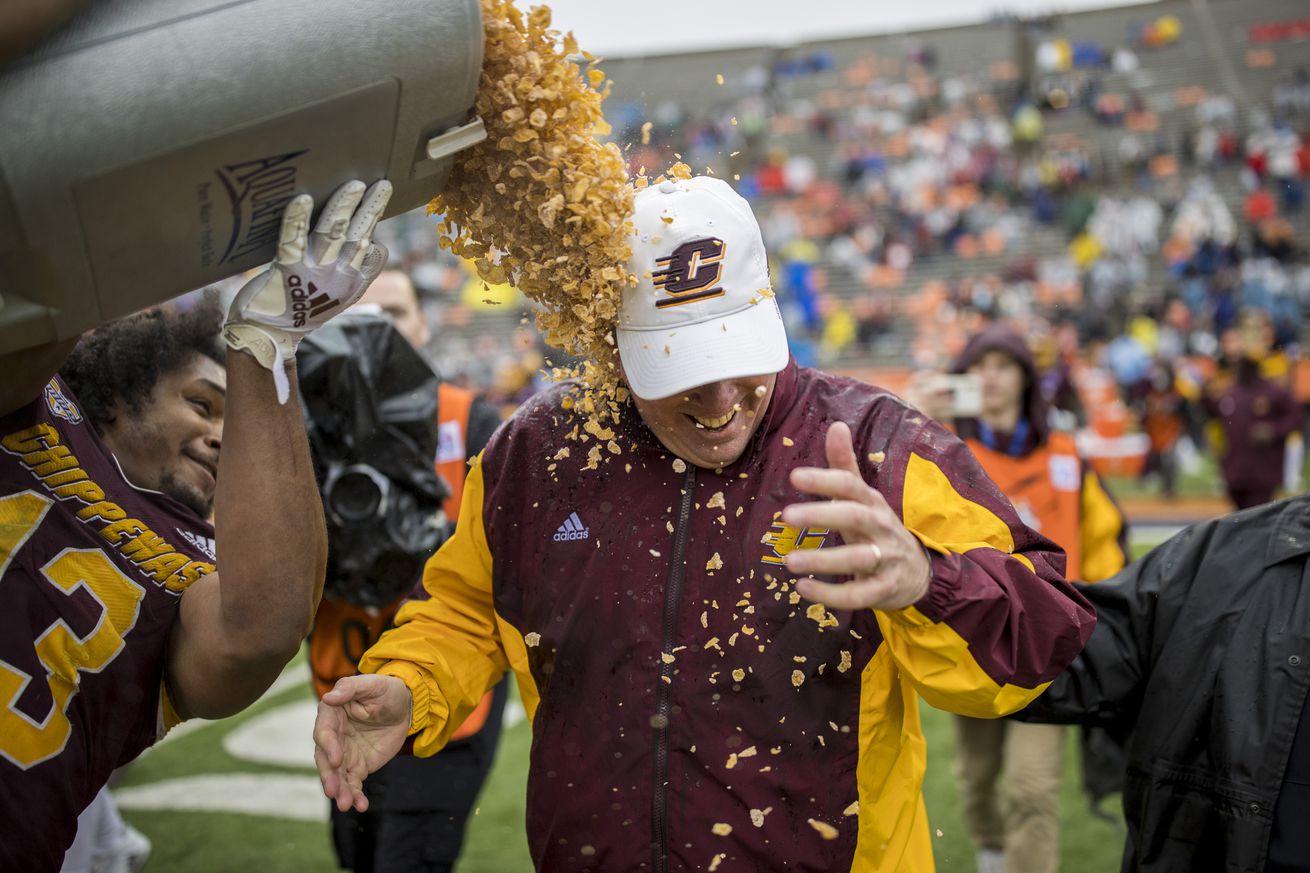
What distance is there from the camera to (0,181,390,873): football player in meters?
1.68

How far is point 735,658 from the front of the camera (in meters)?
2.00

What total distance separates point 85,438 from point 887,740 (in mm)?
1480

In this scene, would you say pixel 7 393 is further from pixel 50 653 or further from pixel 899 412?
pixel 899 412

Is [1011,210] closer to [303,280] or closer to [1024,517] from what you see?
[1024,517]

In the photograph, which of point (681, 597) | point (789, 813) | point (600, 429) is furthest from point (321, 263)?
point (789, 813)

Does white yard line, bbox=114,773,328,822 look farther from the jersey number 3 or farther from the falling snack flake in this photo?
the falling snack flake

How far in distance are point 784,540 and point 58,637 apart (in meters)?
1.18

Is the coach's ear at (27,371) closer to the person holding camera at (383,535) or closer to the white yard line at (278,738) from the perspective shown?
the person holding camera at (383,535)

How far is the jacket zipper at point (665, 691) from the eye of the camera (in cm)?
199

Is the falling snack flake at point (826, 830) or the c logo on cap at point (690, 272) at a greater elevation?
the c logo on cap at point (690, 272)

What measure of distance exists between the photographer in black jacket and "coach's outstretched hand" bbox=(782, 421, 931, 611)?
3.00 feet

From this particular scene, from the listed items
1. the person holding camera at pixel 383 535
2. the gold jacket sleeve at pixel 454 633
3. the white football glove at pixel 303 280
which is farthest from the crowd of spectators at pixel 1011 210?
the white football glove at pixel 303 280

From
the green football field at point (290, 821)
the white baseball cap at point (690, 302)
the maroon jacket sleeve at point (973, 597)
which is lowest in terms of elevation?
the green football field at point (290, 821)

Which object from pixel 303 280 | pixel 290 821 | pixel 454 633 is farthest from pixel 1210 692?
pixel 290 821
